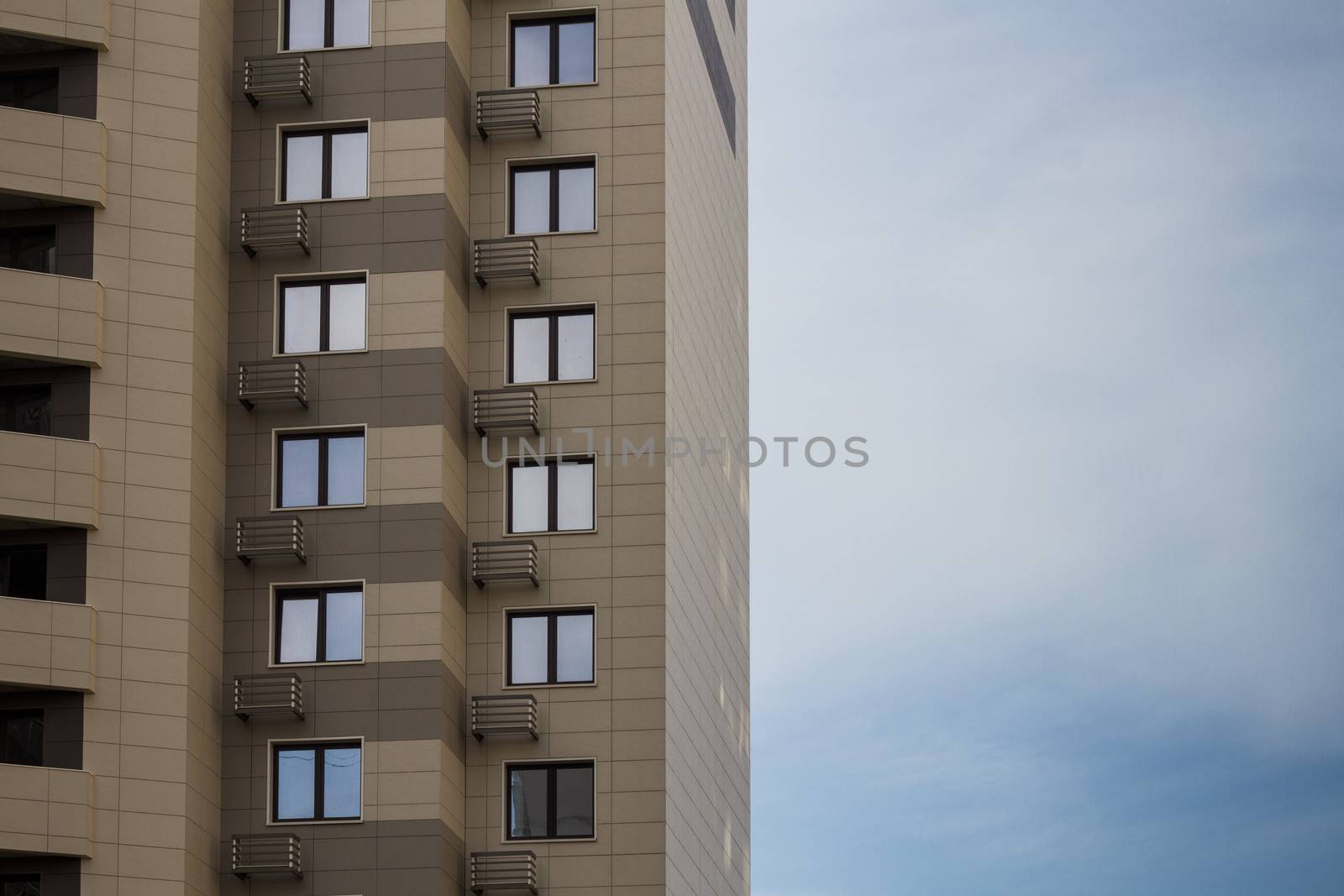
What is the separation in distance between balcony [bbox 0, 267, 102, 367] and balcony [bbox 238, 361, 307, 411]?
462 centimetres

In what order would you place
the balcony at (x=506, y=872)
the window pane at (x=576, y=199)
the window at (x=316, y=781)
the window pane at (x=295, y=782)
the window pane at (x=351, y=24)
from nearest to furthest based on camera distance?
the balcony at (x=506, y=872)
the window at (x=316, y=781)
the window pane at (x=295, y=782)
the window pane at (x=351, y=24)
the window pane at (x=576, y=199)

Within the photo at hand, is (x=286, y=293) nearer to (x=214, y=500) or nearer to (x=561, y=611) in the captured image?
(x=214, y=500)

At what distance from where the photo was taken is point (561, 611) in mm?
59344

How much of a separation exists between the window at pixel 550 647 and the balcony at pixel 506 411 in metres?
5.73

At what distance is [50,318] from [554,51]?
18405mm

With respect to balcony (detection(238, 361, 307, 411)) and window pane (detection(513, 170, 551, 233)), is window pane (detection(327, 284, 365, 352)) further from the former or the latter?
window pane (detection(513, 170, 551, 233))

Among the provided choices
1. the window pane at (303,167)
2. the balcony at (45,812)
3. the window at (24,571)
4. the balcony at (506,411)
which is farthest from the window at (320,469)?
the balcony at (45,812)

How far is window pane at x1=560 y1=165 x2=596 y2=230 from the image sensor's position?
205 ft

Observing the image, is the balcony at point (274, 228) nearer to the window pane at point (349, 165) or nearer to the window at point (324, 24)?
the window pane at point (349, 165)

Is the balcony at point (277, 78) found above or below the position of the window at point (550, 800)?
above

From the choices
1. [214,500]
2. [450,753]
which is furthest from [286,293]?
[450,753]

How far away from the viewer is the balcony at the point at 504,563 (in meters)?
58.9

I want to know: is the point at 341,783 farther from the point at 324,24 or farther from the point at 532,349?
the point at 324,24

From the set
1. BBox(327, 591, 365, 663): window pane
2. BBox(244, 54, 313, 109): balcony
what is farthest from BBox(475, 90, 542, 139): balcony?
BBox(327, 591, 365, 663): window pane
